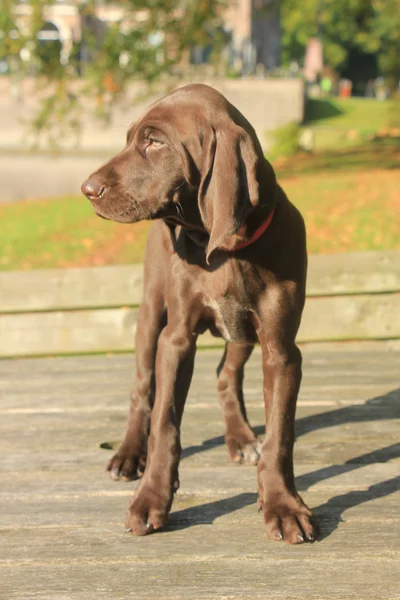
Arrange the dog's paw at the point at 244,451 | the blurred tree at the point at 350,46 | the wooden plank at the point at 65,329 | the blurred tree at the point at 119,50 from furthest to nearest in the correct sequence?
the blurred tree at the point at 350,46
the blurred tree at the point at 119,50
the wooden plank at the point at 65,329
the dog's paw at the point at 244,451

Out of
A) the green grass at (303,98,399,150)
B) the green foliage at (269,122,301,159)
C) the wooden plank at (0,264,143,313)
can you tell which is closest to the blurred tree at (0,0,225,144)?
the green foliage at (269,122,301,159)

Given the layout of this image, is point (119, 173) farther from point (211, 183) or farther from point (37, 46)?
point (37, 46)

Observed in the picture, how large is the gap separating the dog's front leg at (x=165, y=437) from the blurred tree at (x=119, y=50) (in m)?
14.0

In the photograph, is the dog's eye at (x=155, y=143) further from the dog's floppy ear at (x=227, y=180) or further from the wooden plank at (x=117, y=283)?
the wooden plank at (x=117, y=283)

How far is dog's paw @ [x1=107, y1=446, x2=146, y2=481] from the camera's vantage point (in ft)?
11.5

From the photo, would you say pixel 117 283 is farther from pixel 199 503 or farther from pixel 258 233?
pixel 258 233

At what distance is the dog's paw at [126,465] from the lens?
11.5 ft

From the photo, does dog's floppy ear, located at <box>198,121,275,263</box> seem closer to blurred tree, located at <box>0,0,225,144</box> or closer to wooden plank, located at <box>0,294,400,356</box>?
wooden plank, located at <box>0,294,400,356</box>

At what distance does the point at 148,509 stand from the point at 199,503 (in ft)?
0.94

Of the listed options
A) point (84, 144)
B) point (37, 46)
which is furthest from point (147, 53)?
point (84, 144)

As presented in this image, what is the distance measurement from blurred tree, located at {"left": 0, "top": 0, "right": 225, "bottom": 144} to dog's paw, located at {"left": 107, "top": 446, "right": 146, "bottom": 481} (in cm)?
1376

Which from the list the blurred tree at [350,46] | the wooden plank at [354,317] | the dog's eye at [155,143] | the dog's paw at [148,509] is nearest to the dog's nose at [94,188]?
the dog's eye at [155,143]

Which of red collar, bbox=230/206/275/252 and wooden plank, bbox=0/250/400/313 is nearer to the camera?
red collar, bbox=230/206/275/252

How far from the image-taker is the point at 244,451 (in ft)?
12.1
